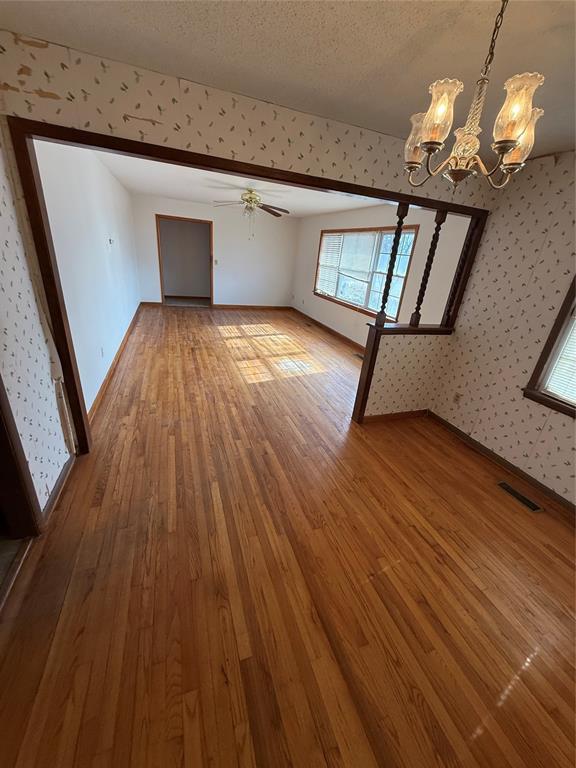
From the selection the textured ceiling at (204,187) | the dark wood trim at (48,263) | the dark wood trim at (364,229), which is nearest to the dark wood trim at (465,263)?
the textured ceiling at (204,187)

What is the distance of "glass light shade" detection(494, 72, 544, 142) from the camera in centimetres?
95

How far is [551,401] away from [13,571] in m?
3.42

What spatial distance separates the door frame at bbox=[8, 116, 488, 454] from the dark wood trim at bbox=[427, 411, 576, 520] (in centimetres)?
209

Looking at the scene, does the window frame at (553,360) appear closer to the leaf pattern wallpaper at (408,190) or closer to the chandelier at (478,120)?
the leaf pattern wallpaper at (408,190)

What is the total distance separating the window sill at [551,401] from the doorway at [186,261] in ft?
23.6

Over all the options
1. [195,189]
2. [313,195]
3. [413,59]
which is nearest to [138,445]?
[413,59]

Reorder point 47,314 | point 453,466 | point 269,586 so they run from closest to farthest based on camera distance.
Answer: point 269,586 < point 47,314 < point 453,466

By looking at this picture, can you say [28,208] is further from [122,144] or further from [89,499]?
[89,499]

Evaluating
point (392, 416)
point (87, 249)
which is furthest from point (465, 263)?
point (87, 249)

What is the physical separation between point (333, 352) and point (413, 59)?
3850 mm

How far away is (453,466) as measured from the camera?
2.50 meters

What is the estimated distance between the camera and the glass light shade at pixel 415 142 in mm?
1123

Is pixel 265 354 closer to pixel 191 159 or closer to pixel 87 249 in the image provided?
pixel 87 249

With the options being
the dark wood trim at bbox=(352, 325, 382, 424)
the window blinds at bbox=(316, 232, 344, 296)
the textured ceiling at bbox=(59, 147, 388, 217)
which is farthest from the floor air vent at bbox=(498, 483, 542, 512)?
the window blinds at bbox=(316, 232, 344, 296)
